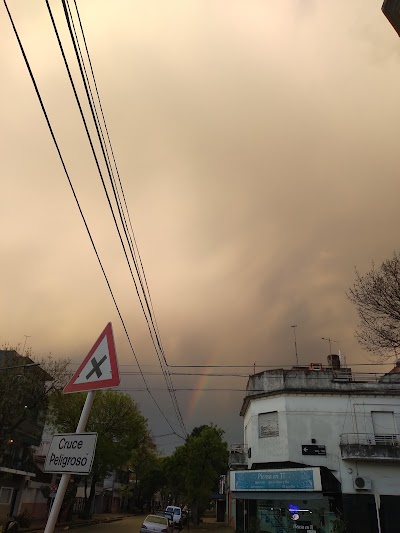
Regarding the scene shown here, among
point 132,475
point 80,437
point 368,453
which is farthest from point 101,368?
point 132,475

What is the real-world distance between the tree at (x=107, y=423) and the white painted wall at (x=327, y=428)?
15901mm

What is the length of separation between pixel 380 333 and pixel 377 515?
12.1m

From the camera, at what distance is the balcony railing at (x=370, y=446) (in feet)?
77.7

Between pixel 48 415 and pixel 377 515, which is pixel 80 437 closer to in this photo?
pixel 377 515

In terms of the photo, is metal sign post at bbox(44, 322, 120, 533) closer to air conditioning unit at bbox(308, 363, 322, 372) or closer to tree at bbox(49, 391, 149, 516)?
air conditioning unit at bbox(308, 363, 322, 372)

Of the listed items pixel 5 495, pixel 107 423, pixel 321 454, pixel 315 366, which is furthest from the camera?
pixel 107 423

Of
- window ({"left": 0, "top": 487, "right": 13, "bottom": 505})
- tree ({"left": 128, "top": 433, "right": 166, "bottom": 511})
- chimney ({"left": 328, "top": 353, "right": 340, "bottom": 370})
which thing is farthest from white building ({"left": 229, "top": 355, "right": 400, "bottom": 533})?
tree ({"left": 128, "top": 433, "right": 166, "bottom": 511})

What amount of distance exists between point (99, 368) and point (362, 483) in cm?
2379

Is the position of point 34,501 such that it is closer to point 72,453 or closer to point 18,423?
point 18,423

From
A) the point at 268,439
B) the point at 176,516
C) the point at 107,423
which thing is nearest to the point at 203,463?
Result: the point at 176,516

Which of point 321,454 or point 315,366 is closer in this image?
point 321,454

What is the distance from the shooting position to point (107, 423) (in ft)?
127

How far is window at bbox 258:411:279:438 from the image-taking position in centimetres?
2672

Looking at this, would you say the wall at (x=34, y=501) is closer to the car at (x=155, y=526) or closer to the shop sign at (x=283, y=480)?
the car at (x=155, y=526)
